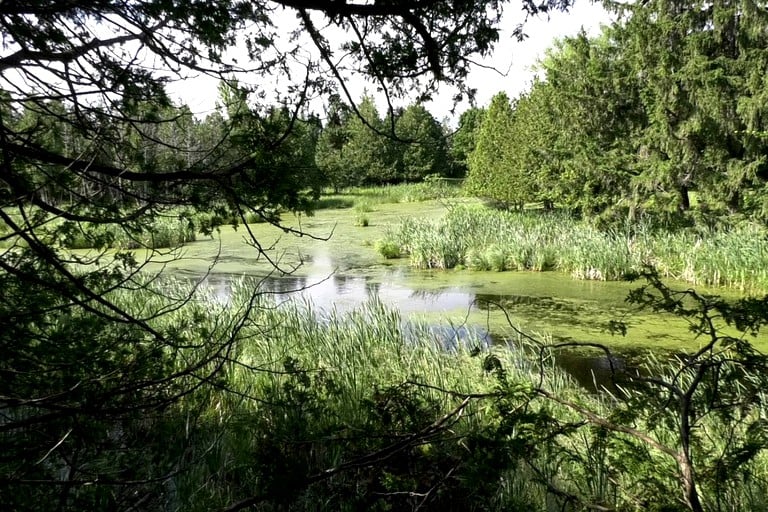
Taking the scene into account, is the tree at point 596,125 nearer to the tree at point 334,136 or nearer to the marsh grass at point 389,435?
the marsh grass at point 389,435

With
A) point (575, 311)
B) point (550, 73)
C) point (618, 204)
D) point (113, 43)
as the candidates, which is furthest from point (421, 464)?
point (550, 73)

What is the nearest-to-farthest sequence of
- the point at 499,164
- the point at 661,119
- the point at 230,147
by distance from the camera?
the point at 230,147, the point at 661,119, the point at 499,164

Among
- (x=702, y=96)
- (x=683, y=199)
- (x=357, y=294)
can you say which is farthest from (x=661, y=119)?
(x=357, y=294)

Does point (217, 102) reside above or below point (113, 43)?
below

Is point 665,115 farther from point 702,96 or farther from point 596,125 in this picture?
point 596,125

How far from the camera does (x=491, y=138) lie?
1620cm

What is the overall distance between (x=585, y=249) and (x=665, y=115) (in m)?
3.16

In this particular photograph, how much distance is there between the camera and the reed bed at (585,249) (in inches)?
313

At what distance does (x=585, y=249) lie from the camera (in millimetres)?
9273

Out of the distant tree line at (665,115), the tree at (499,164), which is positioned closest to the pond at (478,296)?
the distant tree line at (665,115)

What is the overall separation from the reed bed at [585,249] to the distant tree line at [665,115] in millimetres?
670

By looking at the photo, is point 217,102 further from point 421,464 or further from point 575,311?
point 575,311

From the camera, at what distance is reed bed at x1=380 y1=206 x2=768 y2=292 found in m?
7.95

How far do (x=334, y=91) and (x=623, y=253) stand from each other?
321 inches
